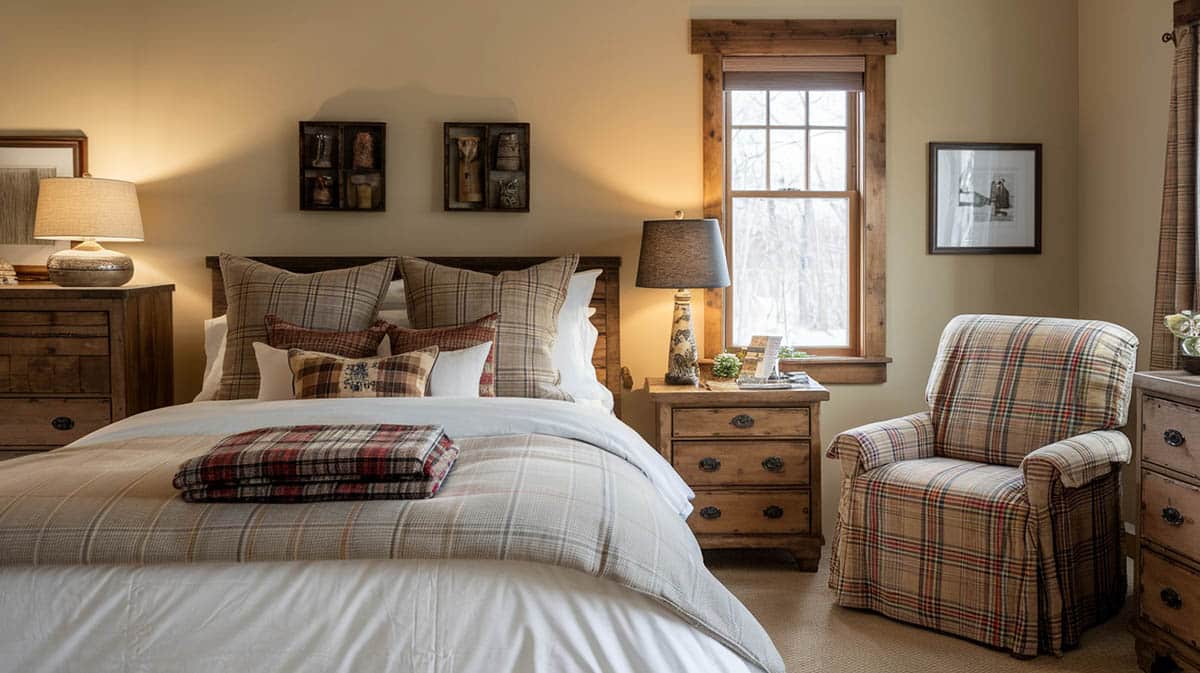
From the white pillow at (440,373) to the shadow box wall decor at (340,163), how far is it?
1065 mm

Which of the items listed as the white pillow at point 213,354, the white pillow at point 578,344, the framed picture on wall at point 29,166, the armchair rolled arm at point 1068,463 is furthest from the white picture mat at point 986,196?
the framed picture on wall at point 29,166

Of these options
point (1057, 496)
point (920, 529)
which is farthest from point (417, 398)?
point (1057, 496)

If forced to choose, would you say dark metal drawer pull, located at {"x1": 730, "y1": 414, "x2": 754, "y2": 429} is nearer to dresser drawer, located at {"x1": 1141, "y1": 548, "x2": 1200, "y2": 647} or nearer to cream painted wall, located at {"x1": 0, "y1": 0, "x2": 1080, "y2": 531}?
cream painted wall, located at {"x1": 0, "y1": 0, "x2": 1080, "y2": 531}

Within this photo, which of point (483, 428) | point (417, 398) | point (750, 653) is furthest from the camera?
point (417, 398)

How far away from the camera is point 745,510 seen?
152 inches

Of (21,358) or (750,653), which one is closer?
(750,653)

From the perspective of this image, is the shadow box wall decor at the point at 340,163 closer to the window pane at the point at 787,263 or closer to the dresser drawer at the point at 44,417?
the dresser drawer at the point at 44,417

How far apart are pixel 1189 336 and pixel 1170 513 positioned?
55cm

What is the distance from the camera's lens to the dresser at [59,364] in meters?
3.69

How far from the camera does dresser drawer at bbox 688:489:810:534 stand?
3863 mm

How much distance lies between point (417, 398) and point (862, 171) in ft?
7.70

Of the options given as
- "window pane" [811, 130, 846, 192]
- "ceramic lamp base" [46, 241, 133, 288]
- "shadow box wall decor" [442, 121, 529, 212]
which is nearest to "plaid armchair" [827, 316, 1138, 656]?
"window pane" [811, 130, 846, 192]

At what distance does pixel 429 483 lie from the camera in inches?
78.2

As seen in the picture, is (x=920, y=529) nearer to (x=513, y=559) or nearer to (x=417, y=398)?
(x=417, y=398)
